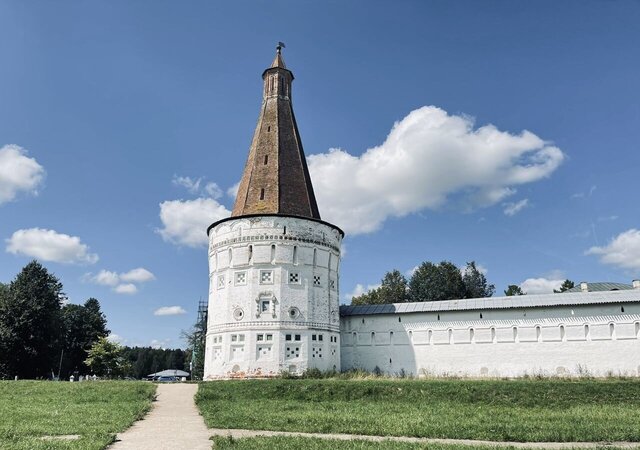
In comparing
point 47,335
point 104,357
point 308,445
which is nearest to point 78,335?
point 104,357

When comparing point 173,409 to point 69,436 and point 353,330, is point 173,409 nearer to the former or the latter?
point 69,436

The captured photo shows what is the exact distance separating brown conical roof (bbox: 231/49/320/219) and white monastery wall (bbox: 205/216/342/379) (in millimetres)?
1144

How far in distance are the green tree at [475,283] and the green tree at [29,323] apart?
133 ft

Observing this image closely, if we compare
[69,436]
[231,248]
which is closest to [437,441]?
[69,436]

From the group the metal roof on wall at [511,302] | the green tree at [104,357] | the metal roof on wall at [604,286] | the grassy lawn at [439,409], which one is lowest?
the grassy lawn at [439,409]

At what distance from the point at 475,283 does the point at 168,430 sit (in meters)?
50.2

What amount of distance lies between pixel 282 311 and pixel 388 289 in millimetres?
27392

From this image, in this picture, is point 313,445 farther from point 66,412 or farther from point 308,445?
point 66,412

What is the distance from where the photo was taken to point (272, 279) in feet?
96.3

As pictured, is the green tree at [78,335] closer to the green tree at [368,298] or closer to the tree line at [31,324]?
the tree line at [31,324]

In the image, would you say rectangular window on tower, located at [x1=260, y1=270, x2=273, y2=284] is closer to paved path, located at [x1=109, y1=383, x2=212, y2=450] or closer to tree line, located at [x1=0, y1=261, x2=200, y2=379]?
paved path, located at [x1=109, y1=383, x2=212, y2=450]

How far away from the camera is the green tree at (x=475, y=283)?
185 feet

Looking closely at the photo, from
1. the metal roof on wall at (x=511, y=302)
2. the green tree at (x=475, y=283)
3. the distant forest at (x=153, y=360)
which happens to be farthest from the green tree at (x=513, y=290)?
→ the distant forest at (x=153, y=360)

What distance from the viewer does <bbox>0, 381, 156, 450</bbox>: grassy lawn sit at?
9.71 meters
